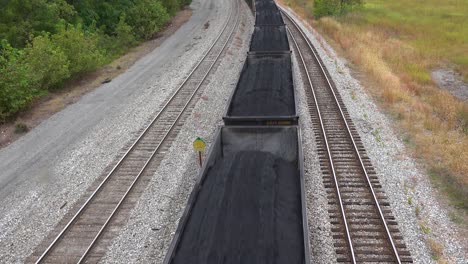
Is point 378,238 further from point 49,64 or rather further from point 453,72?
point 453,72

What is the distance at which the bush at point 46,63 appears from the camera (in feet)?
58.5

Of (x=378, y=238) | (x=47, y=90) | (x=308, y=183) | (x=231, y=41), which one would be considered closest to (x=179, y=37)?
(x=231, y=41)

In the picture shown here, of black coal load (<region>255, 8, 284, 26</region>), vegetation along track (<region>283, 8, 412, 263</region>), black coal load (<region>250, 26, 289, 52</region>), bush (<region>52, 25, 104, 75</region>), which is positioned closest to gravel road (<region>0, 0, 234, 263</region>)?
bush (<region>52, 25, 104, 75</region>)

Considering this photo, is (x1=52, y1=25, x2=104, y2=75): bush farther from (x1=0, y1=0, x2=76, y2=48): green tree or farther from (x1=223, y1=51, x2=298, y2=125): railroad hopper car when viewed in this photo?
(x1=223, y1=51, x2=298, y2=125): railroad hopper car

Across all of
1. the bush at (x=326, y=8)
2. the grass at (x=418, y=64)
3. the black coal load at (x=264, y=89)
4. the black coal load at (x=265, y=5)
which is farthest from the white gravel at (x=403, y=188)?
the bush at (x=326, y=8)

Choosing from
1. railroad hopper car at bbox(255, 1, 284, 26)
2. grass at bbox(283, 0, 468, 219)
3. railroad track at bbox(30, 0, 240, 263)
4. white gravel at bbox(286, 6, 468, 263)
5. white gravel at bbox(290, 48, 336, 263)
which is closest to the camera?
white gravel at bbox(290, 48, 336, 263)

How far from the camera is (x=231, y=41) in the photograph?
29906 mm

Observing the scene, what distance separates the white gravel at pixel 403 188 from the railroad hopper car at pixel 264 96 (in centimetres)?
208

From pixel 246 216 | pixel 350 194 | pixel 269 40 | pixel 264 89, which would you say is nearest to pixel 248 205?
pixel 246 216

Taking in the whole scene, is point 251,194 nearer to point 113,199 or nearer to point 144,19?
point 113,199

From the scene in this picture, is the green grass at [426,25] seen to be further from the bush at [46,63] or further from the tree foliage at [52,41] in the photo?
the bush at [46,63]

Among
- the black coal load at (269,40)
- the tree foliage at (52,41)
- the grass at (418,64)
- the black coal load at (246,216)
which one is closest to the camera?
the black coal load at (246,216)

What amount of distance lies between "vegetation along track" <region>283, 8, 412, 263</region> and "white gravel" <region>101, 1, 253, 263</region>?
13.9 feet

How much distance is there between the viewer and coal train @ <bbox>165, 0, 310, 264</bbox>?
6547 mm
